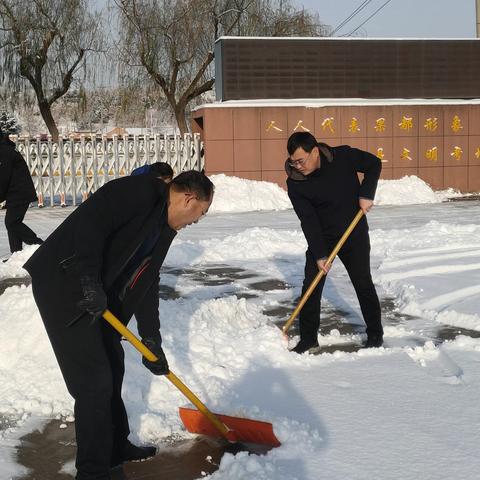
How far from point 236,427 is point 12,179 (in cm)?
527

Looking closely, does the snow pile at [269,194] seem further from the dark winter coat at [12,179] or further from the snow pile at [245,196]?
the dark winter coat at [12,179]

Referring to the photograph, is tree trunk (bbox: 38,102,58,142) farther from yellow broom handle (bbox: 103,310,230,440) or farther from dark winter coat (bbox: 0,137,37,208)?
yellow broom handle (bbox: 103,310,230,440)

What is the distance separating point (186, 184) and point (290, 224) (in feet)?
29.5

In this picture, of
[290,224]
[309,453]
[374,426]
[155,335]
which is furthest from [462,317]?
[290,224]

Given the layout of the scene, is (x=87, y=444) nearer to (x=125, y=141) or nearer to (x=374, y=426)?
(x=374, y=426)

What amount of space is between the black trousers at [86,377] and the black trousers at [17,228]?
5308 mm

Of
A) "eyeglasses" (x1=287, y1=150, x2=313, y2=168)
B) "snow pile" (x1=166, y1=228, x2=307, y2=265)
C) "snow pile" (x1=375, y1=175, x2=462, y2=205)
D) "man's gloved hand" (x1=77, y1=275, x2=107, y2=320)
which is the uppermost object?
"eyeglasses" (x1=287, y1=150, x2=313, y2=168)

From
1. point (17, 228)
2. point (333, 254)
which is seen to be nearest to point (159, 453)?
point (333, 254)

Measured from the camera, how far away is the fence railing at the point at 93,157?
1509 centimetres

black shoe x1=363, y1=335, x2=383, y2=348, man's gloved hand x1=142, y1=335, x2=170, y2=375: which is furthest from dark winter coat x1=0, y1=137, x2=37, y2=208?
man's gloved hand x1=142, y1=335, x2=170, y2=375

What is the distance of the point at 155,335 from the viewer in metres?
3.18

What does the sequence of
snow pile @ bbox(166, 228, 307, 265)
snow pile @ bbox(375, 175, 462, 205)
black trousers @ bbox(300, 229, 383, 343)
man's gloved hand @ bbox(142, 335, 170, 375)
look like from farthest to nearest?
snow pile @ bbox(375, 175, 462, 205), snow pile @ bbox(166, 228, 307, 265), black trousers @ bbox(300, 229, 383, 343), man's gloved hand @ bbox(142, 335, 170, 375)

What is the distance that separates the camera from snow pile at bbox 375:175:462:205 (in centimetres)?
1487

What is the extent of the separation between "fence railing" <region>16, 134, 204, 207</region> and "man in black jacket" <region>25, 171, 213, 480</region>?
12.6m
